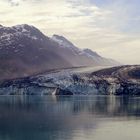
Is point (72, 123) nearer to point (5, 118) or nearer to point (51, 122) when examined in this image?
point (51, 122)

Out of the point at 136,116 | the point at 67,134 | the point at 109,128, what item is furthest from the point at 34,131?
the point at 136,116

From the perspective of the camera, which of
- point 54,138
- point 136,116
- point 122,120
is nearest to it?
point 54,138

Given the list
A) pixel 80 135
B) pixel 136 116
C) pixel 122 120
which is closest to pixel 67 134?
pixel 80 135

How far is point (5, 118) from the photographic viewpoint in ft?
287

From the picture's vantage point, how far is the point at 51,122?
8056 centimetres

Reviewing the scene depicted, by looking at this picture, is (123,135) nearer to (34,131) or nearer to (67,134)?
(67,134)

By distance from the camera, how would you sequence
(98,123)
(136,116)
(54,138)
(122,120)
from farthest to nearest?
(136,116), (122,120), (98,123), (54,138)

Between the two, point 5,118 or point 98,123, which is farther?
point 5,118

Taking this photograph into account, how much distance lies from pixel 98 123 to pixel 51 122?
8379 mm

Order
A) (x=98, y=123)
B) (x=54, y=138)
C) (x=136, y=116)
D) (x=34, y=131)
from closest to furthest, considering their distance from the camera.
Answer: (x=54, y=138), (x=34, y=131), (x=98, y=123), (x=136, y=116)

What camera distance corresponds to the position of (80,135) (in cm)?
6353

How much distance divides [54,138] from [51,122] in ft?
64.6

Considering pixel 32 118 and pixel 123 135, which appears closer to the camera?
pixel 123 135

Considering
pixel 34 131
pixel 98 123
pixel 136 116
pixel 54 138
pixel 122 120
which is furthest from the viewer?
pixel 136 116
